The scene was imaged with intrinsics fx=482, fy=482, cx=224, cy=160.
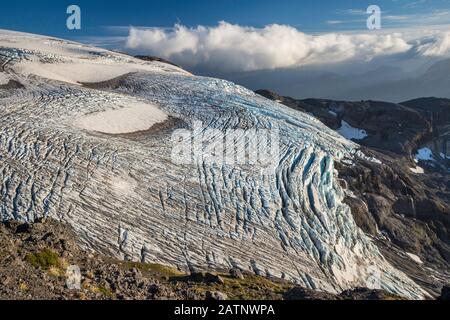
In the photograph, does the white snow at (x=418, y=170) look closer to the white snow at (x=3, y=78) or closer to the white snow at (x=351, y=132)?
the white snow at (x=351, y=132)

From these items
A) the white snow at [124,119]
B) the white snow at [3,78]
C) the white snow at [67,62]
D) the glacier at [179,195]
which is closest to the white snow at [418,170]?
the glacier at [179,195]

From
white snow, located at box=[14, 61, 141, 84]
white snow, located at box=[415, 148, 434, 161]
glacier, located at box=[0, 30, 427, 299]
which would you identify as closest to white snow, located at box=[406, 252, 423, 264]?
glacier, located at box=[0, 30, 427, 299]

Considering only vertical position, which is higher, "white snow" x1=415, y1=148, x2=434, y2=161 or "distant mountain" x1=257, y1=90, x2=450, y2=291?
"white snow" x1=415, y1=148, x2=434, y2=161

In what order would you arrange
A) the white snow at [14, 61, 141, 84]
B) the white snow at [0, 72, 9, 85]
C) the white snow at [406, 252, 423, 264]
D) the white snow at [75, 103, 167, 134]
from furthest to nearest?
the white snow at [14, 61, 141, 84], the white snow at [0, 72, 9, 85], the white snow at [75, 103, 167, 134], the white snow at [406, 252, 423, 264]

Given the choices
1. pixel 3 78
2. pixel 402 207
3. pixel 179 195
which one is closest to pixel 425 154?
pixel 402 207

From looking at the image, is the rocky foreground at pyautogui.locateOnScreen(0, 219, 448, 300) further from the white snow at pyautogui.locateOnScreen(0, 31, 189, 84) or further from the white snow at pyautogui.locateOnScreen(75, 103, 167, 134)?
the white snow at pyautogui.locateOnScreen(0, 31, 189, 84)

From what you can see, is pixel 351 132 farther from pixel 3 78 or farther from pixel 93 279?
pixel 93 279
